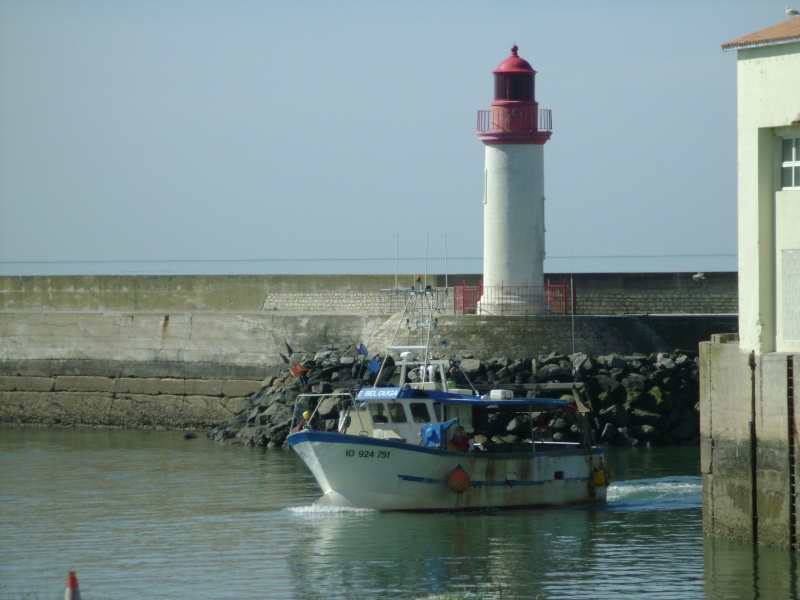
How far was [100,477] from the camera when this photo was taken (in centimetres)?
2211

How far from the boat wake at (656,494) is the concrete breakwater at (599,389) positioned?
3205 mm

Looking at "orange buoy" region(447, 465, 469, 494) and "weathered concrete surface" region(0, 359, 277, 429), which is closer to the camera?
"orange buoy" region(447, 465, 469, 494)

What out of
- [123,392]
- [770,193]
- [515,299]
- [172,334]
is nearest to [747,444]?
[770,193]

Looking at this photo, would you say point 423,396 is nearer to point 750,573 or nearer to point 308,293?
point 750,573

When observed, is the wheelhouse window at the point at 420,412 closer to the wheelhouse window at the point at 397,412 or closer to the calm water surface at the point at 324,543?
the wheelhouse window at the point at 397,412

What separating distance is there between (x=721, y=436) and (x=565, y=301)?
13028mm

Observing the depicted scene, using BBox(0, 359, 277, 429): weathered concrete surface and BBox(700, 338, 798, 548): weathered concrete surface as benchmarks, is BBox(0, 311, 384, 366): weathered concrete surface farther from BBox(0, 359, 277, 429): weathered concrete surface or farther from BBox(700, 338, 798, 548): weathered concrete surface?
BBox(700, 338, 798, 548): weathered concrete surface

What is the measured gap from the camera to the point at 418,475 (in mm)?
18016

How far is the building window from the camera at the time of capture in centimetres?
1405

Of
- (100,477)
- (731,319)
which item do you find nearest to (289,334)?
(100,477)

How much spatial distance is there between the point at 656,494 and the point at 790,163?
6931 millimetres

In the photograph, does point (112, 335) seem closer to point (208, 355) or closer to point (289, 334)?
point (208, 355)

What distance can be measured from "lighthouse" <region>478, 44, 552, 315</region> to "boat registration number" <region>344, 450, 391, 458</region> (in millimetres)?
9305

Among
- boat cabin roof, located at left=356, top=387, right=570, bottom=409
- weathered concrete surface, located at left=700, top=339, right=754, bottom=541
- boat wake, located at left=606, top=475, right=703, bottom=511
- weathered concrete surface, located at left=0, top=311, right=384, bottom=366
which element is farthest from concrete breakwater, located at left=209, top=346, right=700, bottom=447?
weathered concrete surface, located at left=700, top=339, right=754, bottom=541
